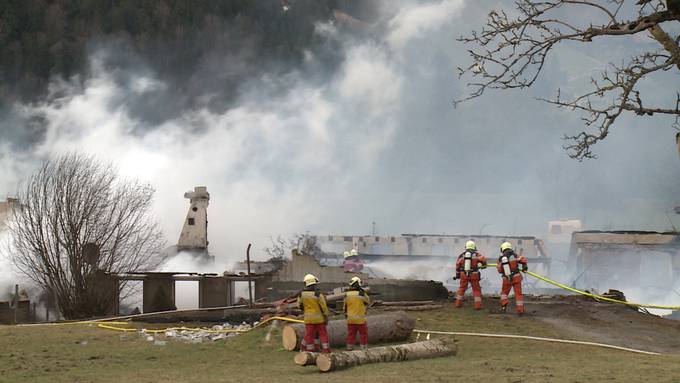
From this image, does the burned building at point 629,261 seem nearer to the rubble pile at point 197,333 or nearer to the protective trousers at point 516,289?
the protective trousers at point 516,289

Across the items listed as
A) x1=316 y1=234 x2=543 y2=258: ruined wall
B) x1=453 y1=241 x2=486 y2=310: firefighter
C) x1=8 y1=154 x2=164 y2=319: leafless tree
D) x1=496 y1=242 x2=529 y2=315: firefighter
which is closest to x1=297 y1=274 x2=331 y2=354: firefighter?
x1=496 y1=242 x2=529 y2=315: firefighter

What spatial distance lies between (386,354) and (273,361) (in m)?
2.66

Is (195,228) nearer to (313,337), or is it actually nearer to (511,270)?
(511,270)

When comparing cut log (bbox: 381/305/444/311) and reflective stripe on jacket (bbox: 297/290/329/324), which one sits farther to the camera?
cut log (bbox: 381/305/444/311)

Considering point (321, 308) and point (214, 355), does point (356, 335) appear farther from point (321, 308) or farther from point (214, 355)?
point (214, 355)

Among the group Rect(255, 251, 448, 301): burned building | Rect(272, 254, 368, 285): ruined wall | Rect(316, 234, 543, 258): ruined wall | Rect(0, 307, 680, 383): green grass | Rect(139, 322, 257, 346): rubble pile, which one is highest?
Rect(316, 234, 543, 258): ruined wall

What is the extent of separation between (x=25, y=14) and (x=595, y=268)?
58.3 m

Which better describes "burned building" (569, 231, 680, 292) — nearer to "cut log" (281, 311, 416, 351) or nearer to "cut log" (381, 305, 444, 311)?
"cut log" (381, 305, 444, 311)

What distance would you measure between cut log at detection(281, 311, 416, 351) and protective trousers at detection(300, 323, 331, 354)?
97 cm

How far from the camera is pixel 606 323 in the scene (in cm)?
2441

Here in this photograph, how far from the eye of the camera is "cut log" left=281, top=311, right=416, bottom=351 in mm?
18250

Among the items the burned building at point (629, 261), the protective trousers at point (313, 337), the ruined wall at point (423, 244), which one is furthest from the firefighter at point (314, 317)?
the ruined wall at point (423, 244)

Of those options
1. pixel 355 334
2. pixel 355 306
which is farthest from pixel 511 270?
pixel 355 306

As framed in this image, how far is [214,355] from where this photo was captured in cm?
1853
